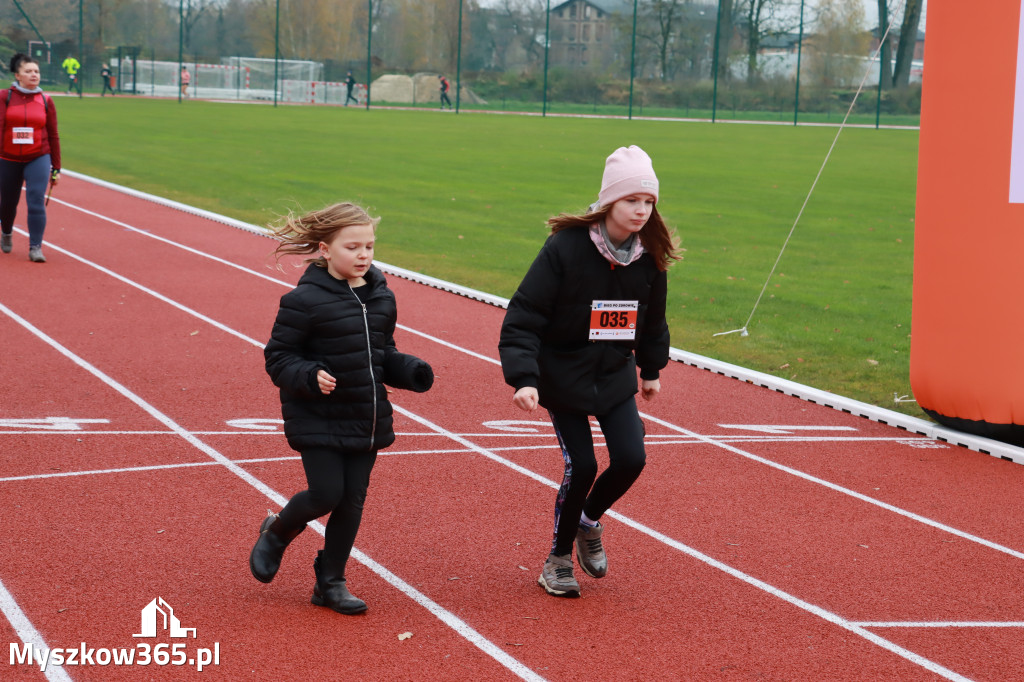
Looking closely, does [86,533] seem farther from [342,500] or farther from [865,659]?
[865,659]

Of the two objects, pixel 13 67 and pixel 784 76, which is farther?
pixel 784 76

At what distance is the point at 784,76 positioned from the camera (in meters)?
61.2

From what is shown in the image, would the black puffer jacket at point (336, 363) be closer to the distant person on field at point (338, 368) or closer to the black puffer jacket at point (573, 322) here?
the distant person on field at point (338, 368)

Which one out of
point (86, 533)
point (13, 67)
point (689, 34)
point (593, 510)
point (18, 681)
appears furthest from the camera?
point (689, 34)

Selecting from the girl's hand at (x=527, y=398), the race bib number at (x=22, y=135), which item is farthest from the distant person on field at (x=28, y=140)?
the girl's hand at (x=527, y=398)

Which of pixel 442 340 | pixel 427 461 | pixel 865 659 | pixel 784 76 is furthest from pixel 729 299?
pixel 784 76

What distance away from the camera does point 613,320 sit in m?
4.88

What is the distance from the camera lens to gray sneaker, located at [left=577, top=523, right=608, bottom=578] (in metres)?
5.10

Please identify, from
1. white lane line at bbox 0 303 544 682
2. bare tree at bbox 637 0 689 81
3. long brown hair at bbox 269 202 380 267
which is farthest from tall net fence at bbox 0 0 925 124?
long brown hair at bbox 269 202 380 267

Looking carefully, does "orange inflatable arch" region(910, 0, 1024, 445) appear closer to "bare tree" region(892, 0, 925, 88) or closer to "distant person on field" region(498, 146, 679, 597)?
"distant person on field" region(498, 146, 679, 597)

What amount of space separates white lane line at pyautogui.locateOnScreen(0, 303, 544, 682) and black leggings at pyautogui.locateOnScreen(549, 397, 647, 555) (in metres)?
0.61

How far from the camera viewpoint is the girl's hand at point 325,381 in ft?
14.1

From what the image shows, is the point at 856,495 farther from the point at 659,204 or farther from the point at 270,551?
the point at 659,204

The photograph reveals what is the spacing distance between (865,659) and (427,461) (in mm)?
3130
